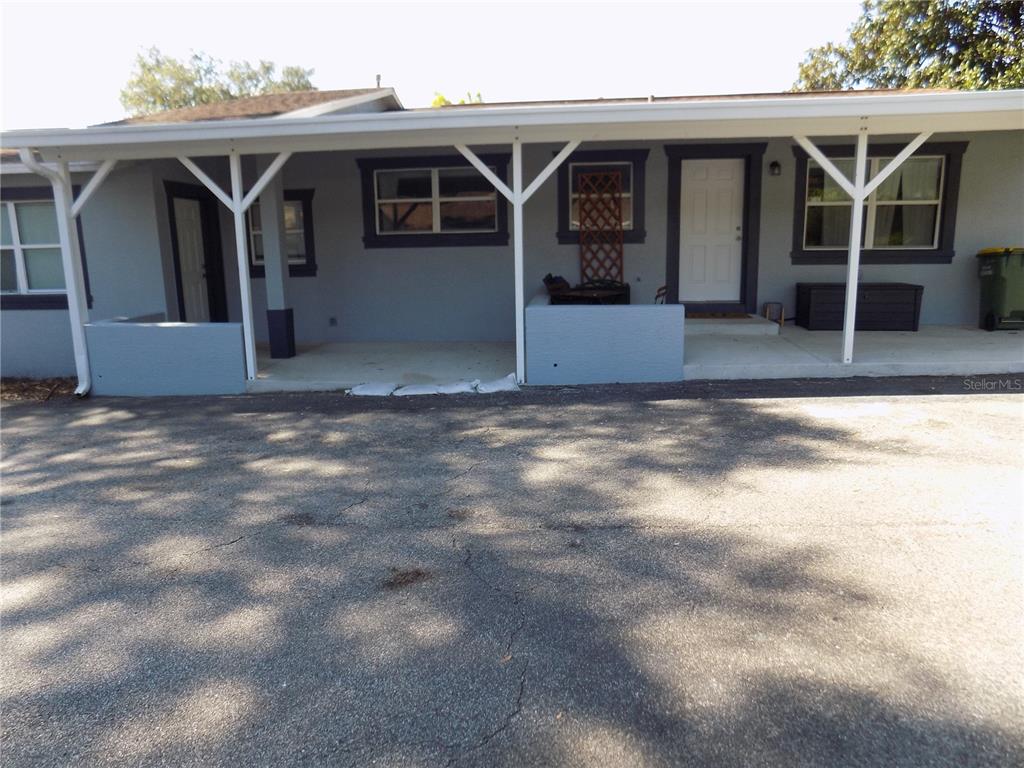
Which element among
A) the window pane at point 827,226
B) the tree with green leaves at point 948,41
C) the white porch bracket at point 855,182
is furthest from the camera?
the tree with green leaves at point 948,41

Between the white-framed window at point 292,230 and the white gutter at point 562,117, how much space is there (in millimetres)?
2970

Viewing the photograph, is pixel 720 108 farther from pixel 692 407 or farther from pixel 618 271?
pixel 618 271

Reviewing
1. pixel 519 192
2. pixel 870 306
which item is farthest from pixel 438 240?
pixel 870 306

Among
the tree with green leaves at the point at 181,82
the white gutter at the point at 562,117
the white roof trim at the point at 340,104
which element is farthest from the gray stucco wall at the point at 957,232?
the tree with green leaves at the point at 181,82

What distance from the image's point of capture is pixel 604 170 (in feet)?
32.9

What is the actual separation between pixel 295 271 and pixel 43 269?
317 centimetres

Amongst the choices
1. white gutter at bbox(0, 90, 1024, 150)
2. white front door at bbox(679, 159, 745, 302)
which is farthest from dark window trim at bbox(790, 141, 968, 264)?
white gutter at bbox(0, 90, 1024, 150)

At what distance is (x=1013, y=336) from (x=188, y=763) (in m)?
9.96

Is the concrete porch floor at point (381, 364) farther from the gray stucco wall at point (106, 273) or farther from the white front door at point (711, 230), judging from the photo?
the white front door at point (711, 230)

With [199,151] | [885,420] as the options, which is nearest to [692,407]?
[885,420]

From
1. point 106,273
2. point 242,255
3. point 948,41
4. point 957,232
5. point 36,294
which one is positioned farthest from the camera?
point 948,41

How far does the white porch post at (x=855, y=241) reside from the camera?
7.16 m

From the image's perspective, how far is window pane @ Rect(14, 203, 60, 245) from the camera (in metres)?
9.59

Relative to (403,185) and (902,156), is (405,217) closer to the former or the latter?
(403,185)
